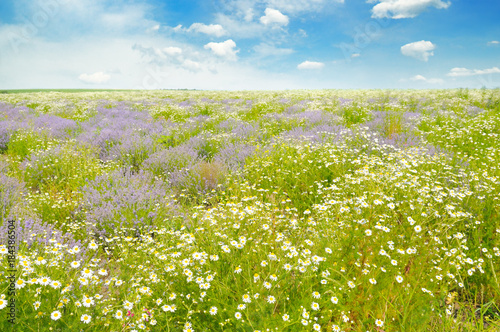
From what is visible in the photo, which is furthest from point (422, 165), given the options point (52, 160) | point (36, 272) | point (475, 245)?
point (52, 160)

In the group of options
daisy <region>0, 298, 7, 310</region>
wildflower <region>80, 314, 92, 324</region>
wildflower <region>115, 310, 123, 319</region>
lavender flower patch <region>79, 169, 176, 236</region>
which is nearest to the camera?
daisy <region>0, 298, 7, 310</region>

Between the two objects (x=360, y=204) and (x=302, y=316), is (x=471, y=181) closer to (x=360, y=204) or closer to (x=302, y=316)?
(x=360, y=204)

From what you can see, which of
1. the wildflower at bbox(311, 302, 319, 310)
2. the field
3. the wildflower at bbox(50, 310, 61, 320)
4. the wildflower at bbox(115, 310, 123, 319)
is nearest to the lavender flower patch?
the field

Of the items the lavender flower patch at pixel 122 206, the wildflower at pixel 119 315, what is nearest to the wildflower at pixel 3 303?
the wildflower at pixel 119 315

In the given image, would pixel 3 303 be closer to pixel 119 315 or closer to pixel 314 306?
pixel 119 315

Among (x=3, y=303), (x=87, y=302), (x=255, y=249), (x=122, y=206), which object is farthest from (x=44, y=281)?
(x=122, y=206)

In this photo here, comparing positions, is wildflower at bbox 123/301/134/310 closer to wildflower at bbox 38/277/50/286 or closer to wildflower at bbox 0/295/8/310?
wildflower at bbox 38/277/50/286

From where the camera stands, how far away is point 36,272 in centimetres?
211

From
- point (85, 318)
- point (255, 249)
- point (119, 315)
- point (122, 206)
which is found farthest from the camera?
point (122, 206)

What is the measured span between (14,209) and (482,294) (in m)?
5.77

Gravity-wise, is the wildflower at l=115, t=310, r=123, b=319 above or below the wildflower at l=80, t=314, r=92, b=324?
below

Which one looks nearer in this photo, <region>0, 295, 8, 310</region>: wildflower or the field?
<region>0, 295, 8, 310</region>: wildflower

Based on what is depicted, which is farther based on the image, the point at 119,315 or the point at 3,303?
the point at 119,315

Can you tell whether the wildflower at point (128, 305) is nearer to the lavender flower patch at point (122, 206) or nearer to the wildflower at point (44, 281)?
the wildflower at point (44, 281)
